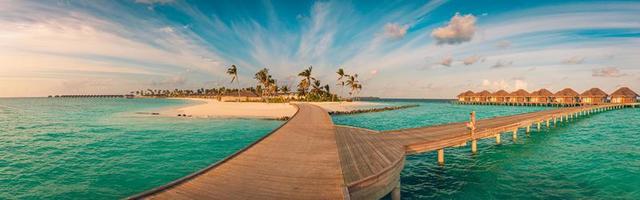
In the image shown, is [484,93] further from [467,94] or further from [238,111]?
[238,111]

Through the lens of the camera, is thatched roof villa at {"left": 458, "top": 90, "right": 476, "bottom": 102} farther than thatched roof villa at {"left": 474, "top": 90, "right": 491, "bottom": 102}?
Yes

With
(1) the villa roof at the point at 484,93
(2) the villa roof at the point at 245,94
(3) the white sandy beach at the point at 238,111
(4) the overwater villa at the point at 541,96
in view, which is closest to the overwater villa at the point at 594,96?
(4) the overwater villa at the point at 541,96

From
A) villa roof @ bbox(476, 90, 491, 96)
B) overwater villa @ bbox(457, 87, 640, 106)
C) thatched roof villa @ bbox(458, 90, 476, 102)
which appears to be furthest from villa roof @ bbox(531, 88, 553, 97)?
thatched roof villa @ bbox(458, 90, 476, 102)

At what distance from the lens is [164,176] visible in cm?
1296

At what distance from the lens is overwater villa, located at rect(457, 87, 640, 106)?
9644 cm

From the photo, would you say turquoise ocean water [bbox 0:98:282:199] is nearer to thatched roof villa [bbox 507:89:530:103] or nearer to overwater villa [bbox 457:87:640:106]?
overwater villa [bbox 457:87:640:106]

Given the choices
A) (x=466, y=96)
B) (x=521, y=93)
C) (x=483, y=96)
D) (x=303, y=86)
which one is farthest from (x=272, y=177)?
(x=466, y=96)

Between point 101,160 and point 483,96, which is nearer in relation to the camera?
point 101,160

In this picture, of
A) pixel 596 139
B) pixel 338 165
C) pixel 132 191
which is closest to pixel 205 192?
pixel 338 165

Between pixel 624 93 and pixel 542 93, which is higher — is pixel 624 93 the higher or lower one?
the lower one

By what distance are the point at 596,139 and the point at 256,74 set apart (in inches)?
3260

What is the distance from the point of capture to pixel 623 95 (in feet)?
315

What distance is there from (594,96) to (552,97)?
11.4 meters

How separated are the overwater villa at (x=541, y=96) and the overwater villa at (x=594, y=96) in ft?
29.4
